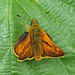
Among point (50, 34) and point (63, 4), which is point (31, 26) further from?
point (63, 4)

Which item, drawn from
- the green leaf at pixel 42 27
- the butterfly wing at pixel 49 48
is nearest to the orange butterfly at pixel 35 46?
the butterfly wing at pixel 49 48

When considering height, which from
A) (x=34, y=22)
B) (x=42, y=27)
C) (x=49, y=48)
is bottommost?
(x=49, y=48)

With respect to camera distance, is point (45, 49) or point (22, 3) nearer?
point (45, 49)

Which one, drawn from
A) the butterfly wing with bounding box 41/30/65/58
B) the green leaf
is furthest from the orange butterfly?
the green leaf

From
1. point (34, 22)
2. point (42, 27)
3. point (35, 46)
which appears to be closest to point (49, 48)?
point (35, 46)

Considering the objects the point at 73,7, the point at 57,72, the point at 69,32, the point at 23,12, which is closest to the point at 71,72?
the point at 57,72

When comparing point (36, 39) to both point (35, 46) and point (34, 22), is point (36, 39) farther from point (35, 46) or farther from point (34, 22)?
point (34, 22)

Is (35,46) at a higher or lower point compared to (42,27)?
lower
